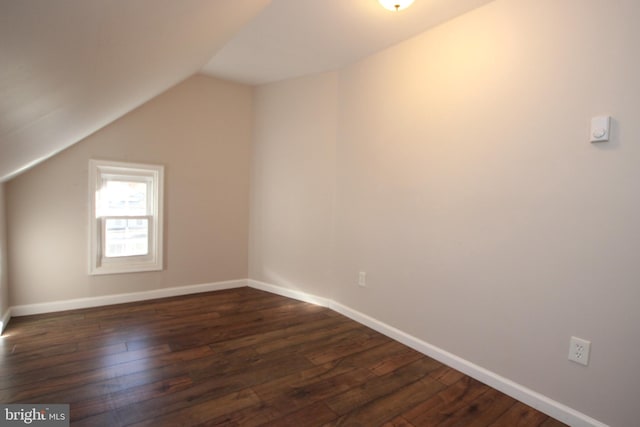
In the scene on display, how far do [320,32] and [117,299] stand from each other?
3.21 m

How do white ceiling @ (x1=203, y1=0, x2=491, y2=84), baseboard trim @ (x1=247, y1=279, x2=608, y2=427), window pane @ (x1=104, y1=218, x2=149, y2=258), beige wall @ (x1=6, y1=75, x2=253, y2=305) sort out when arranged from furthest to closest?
window pane @ (x1=104, y1=218, x2=149, y2=258) → beige wall @ (x1=6, y1=75, x2=253, y2=305) → white ceiling @ (x1=203, y1=0, x2=491, y2=84) → baseboard trim @ (x1=247, y1=279, x2=608, y2=427)

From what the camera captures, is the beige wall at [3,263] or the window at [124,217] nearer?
the beige wall at [3,263]

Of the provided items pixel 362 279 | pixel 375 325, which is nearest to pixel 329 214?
pixel 362 279

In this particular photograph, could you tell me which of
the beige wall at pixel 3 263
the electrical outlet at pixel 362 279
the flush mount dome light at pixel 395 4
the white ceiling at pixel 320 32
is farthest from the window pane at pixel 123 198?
the flush mount dome light at pixel 395 4

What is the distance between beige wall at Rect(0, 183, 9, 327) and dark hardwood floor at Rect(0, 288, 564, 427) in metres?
0.18

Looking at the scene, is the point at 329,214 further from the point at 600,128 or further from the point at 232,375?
the point at 600,128

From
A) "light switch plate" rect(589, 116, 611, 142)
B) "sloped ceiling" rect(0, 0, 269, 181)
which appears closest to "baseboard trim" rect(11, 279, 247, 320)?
"sloped ceiling" rect(0, 0, 269, 181)

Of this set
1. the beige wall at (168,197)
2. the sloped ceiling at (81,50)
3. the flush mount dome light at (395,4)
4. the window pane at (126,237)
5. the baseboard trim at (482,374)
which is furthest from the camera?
the window pane at (126,237)

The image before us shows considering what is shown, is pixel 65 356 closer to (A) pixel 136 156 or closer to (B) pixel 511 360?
(A) pixel 136 156

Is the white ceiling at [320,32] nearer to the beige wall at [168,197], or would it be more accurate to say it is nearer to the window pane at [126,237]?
the beige wall at [168,197]

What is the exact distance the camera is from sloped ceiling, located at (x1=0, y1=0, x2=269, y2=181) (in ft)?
2.29

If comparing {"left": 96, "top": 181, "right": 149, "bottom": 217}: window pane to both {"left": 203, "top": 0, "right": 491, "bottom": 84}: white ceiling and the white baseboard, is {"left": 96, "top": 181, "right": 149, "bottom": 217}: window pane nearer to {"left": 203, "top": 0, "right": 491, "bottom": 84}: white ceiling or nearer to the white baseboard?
the white baseboard

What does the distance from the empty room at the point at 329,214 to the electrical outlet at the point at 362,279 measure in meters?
0.03

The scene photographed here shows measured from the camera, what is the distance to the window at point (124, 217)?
316 centimetres
